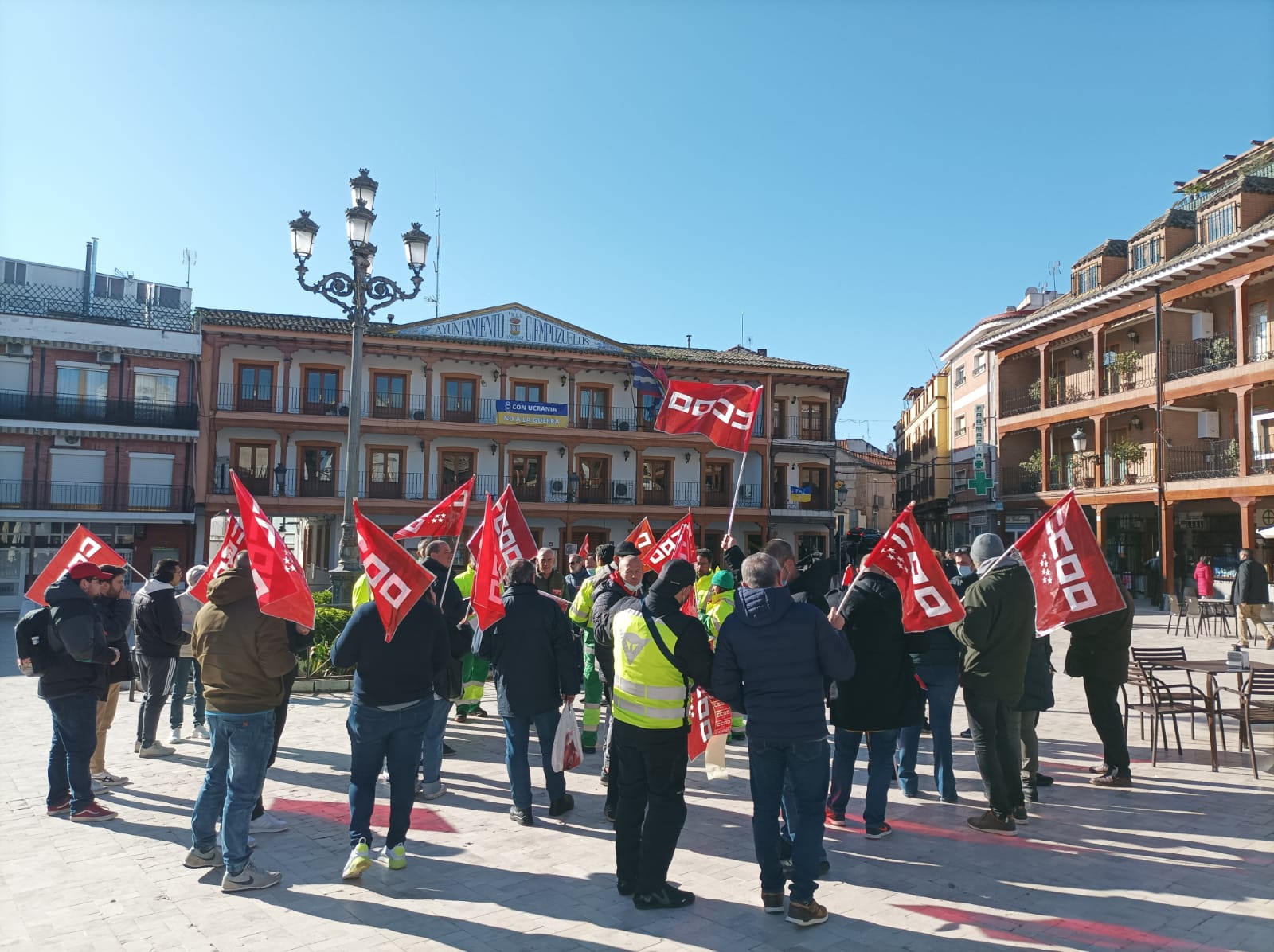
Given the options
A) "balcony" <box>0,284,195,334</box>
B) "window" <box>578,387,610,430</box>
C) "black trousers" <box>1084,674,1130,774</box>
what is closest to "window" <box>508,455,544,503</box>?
"window" <box>578,387,610,430</box>

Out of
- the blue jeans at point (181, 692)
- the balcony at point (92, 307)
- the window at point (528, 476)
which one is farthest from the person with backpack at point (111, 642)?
the balcony at point (92, 307)

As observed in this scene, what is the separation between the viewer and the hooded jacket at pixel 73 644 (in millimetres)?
5863

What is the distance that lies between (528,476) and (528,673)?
2802 cm

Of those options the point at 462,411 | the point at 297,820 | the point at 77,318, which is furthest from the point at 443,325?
the point at 297,820

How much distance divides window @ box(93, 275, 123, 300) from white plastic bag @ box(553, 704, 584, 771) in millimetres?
37898

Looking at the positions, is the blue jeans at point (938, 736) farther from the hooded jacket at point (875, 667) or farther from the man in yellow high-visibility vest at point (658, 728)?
the man in yellow high-visibility vest at point (658, 728)

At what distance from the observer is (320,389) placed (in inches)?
1254

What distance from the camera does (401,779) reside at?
5184 millimetres

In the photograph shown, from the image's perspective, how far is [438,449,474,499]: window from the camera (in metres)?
32.7

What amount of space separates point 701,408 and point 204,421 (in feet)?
87.5

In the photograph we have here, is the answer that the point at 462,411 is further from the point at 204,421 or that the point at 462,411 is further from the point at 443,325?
the point at 204,421

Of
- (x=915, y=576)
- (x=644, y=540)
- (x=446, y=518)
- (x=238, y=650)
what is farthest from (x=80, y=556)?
(x=915, y=576)

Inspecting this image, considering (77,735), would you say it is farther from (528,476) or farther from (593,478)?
(593,478)

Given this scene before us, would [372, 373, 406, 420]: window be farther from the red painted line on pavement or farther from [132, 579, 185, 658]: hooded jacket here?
the red painted line on pavement
